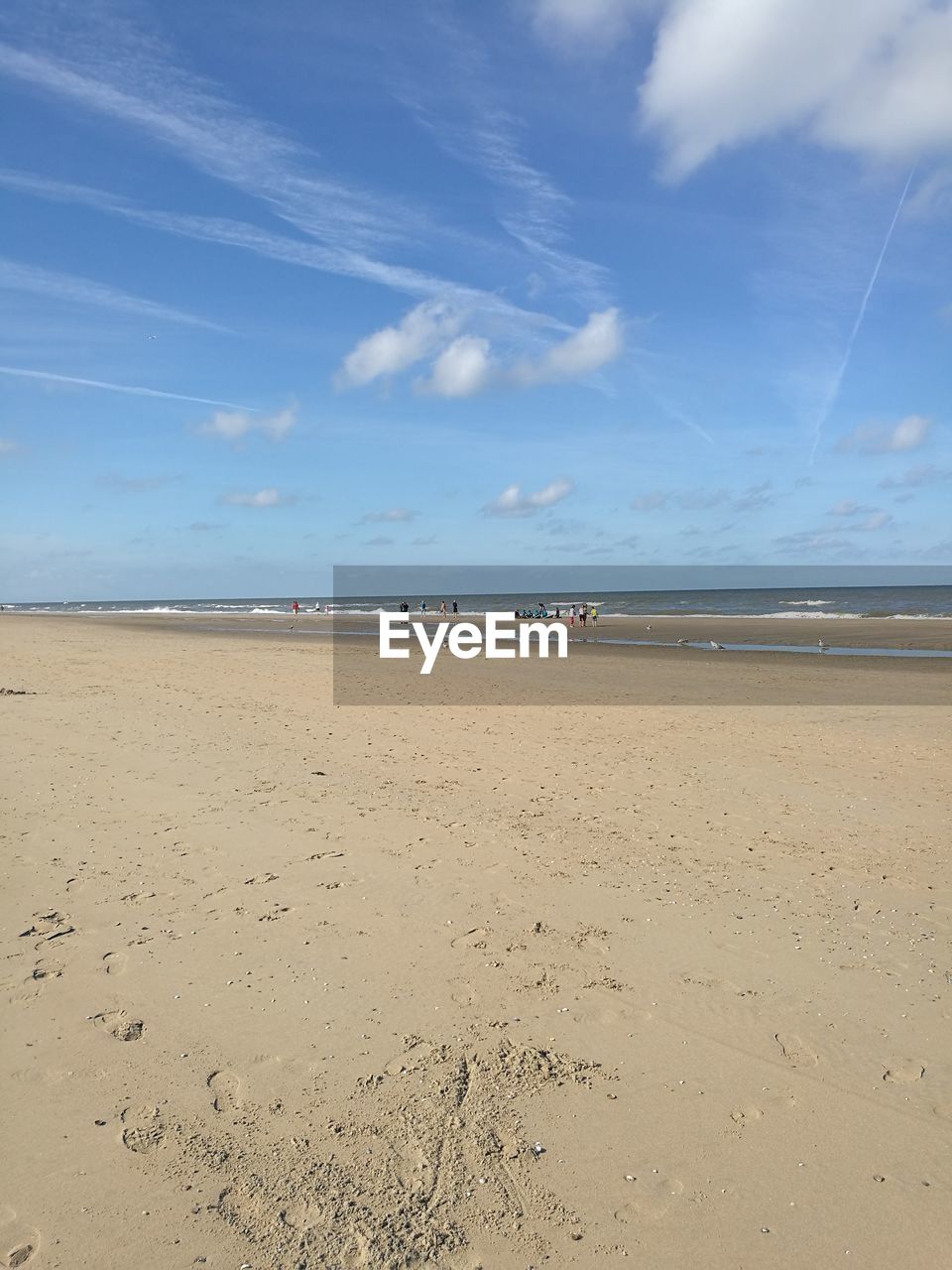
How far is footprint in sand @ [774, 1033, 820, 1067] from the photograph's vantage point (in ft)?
13.3

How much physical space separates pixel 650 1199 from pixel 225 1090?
1.98m

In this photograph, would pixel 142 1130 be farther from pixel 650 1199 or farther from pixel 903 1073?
pixel 903 1073

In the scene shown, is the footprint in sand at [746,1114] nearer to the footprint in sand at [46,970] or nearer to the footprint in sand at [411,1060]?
the footprint in sand at [411,1060]

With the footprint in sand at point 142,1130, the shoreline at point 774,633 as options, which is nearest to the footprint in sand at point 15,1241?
the footprint in sand at point 142,1130

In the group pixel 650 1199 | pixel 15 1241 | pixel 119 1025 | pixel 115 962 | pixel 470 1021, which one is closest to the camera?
pixel 15 1241

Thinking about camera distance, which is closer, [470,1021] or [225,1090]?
[225,1090]

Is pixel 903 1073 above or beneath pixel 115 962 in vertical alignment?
beneath

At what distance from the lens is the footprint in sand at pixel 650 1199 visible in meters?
3.12

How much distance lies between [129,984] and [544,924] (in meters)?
2.70

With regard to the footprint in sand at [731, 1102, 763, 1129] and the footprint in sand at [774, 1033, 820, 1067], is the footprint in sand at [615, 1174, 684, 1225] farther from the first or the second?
the footprint in sand at [774, 1033, 820, 1067]

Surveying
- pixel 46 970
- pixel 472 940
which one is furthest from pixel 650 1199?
pixel 46 970

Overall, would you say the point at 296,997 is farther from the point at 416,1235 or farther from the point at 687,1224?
the point at 687,1224

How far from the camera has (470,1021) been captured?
441cm

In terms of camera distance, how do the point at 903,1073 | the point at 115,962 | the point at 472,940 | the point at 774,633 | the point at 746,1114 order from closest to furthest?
1. the point at 746,1114
2. the point at 903,1073
3. the point at 115,962
4. the point at 472,940
5. the point at 774,633
